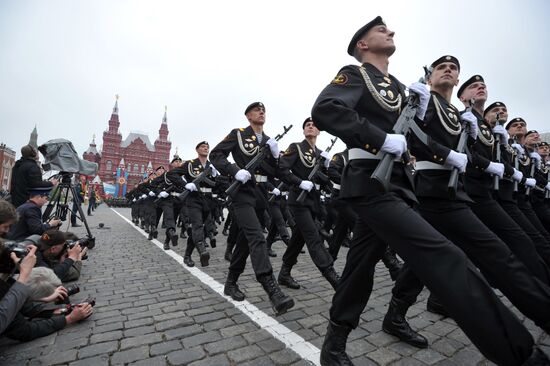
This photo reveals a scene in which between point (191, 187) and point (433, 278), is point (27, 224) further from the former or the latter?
point (433, 278)

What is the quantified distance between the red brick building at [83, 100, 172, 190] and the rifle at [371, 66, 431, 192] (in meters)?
85.2

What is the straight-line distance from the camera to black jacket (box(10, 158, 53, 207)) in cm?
535

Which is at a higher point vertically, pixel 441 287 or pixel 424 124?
pixel 424 124

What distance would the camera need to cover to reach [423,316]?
3.18 metres

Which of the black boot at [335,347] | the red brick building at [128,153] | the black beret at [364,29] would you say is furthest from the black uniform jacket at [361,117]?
the red brick building at [128,153]

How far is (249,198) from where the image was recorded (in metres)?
3.97

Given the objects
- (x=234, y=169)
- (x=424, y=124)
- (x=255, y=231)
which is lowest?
(x=255, y=231)

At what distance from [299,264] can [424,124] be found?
12.8 ft

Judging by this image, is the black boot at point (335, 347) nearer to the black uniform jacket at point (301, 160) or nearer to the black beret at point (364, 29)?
the black beret at point (364, 29)

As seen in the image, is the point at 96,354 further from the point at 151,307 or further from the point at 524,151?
the point at 524,151

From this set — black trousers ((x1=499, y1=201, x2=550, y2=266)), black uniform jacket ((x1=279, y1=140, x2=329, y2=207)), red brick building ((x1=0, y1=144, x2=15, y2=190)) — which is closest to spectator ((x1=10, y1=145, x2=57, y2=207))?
black uniform jacket ((x1=279, y1=140, x2=329, y2=207))

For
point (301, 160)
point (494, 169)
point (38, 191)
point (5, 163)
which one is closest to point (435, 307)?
point (494, 169)

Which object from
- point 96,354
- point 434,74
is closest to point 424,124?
point 434,74

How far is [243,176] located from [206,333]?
1874 mm
